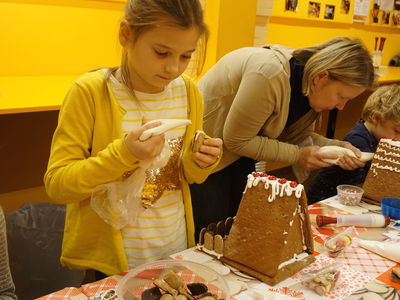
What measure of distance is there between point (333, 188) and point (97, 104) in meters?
1.28

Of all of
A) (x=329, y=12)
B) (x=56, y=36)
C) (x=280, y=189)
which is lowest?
(x=280, y=189)

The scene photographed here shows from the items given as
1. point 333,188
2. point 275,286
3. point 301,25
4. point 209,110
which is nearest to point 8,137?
point 209,110

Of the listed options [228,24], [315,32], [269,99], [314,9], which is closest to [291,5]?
[314,9]

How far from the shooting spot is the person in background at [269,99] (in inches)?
58.4

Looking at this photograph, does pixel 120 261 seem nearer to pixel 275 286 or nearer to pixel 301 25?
pixel 275 286

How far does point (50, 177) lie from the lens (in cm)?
104

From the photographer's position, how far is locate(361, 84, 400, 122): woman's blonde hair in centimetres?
191

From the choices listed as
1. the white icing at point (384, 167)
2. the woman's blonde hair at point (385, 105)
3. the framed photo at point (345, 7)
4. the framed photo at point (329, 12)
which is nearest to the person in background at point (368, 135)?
the woman's blonde hair at point (385, 105)

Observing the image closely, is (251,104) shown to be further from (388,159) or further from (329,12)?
(329,12)

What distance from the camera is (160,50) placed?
3.29ft

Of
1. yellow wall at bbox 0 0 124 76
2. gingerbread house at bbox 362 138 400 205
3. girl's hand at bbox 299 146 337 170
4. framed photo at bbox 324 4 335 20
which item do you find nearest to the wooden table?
gingerbread house at bbox 362 138 400 205

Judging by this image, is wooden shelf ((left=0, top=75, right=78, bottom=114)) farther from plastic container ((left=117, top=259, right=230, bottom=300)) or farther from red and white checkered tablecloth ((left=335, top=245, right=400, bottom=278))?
red and white checkered tablecloth ((left=335, top=245, right=400, bottom=278))

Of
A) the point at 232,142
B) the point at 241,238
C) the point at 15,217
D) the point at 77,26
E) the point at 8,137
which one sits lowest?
the point at 15,217

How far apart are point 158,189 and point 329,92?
789 mm
